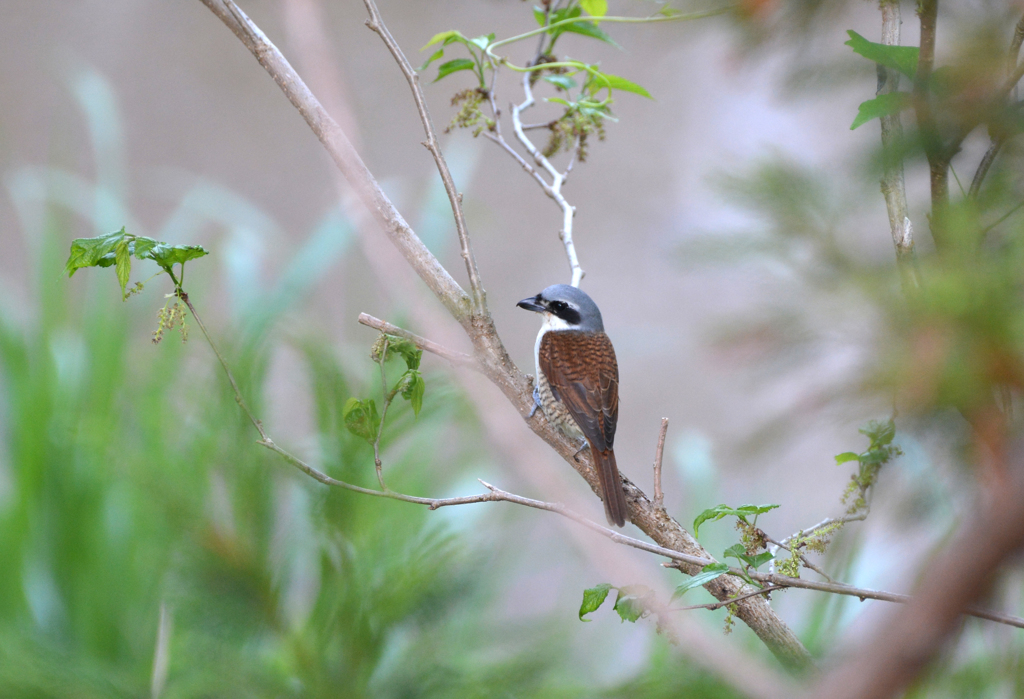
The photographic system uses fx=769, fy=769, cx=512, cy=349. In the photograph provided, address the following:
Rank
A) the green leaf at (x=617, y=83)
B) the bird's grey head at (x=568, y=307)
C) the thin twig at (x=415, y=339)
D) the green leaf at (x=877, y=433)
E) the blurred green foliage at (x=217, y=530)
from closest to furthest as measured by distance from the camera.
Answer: the green leaf at (x=877, y=433)
the thin twig at (x=415, y=339)
the green leaf at (x=617, y=83)
the blurred green foliage at (x=217, y=530)
the bird's grey head at (x=568, y=307)

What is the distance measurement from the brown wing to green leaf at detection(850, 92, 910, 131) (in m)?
0.66

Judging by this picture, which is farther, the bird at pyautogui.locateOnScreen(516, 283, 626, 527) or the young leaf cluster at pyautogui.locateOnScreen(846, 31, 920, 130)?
the bird at pyautogui.locateOnScreen(516, 283, 626, 527)

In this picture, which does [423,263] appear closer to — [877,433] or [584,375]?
[877,433]

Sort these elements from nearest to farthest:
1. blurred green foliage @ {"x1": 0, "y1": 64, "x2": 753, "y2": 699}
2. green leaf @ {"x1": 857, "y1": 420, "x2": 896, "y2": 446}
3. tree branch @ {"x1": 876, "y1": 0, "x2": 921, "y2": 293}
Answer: tree branch @ {"x1": 876, "y1": 0, "x2": 921, "y2": 293}, green leaf @ {"x1": 857, "y1": 420, "x2": 896, "y2": 446}, blurred green foliage @ {"x1": 0, "y1": 64, "x2": 753, "y2": 699}

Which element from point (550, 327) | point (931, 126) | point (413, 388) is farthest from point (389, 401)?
point (550, 327)

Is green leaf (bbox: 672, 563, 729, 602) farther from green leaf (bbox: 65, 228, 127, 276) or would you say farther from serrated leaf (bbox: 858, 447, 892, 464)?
green leaf (bbox: 65, 228, 127, 276)

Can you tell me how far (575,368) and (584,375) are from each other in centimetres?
2

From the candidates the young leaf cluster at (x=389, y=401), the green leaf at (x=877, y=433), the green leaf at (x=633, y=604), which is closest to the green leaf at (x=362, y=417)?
the young leaf cluster at (x=389, y=401)

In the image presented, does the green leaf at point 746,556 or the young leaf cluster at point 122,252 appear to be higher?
the young leaf cluster at point 122,252

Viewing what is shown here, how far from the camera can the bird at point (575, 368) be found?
966 mm

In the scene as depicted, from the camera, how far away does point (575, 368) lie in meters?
1.03

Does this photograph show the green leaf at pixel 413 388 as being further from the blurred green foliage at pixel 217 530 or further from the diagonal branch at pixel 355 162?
the blurred green foliage at pixel 217 530

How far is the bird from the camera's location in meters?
0.97

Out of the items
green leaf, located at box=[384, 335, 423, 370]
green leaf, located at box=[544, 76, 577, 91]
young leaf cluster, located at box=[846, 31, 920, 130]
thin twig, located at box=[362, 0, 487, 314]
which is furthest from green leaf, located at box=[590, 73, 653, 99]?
young leaf cluster, located at box=[846, 31, 920, 130]
